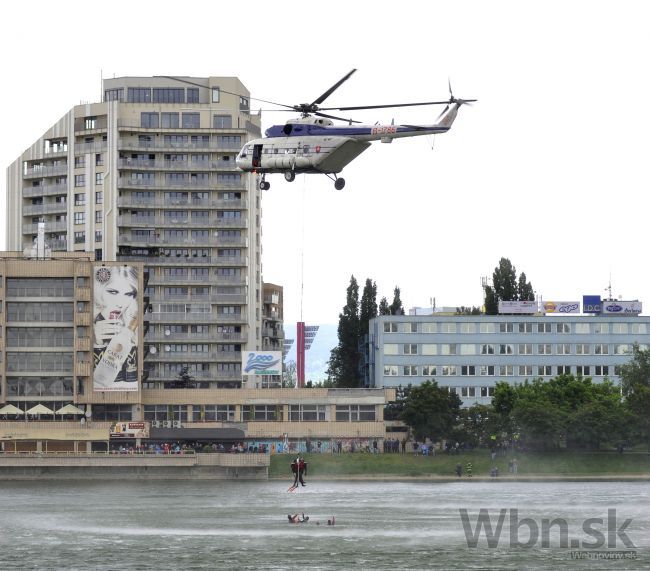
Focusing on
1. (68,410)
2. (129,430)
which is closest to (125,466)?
(129,430)

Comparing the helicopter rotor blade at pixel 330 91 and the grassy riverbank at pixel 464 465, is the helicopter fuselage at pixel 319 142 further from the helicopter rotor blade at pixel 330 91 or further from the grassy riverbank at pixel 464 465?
the grassy riverbank at pixel 464 465

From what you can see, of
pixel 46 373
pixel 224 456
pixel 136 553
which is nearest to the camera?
pixel 136 553

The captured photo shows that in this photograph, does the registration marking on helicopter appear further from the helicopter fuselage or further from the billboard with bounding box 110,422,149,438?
the billboard with bounding box 110,422,149,438

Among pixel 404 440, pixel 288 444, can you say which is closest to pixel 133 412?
pixel 288 444

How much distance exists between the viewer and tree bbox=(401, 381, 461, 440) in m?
182

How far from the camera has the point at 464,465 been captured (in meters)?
169

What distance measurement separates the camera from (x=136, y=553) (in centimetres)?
9112

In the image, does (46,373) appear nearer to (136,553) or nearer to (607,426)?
(607,426)

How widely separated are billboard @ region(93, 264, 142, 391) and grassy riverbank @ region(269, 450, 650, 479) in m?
26.1

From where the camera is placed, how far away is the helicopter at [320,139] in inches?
4272

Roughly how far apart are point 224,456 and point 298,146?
67384mm

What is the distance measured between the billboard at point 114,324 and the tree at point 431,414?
36.1 meters

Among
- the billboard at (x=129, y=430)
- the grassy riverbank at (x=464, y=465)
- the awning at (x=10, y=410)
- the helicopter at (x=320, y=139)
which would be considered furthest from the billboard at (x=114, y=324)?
the helicopter at (x=320, y=139)

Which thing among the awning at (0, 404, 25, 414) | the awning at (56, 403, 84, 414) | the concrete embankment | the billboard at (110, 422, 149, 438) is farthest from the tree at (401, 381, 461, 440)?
the awning at (0, 404, 25, 414)
